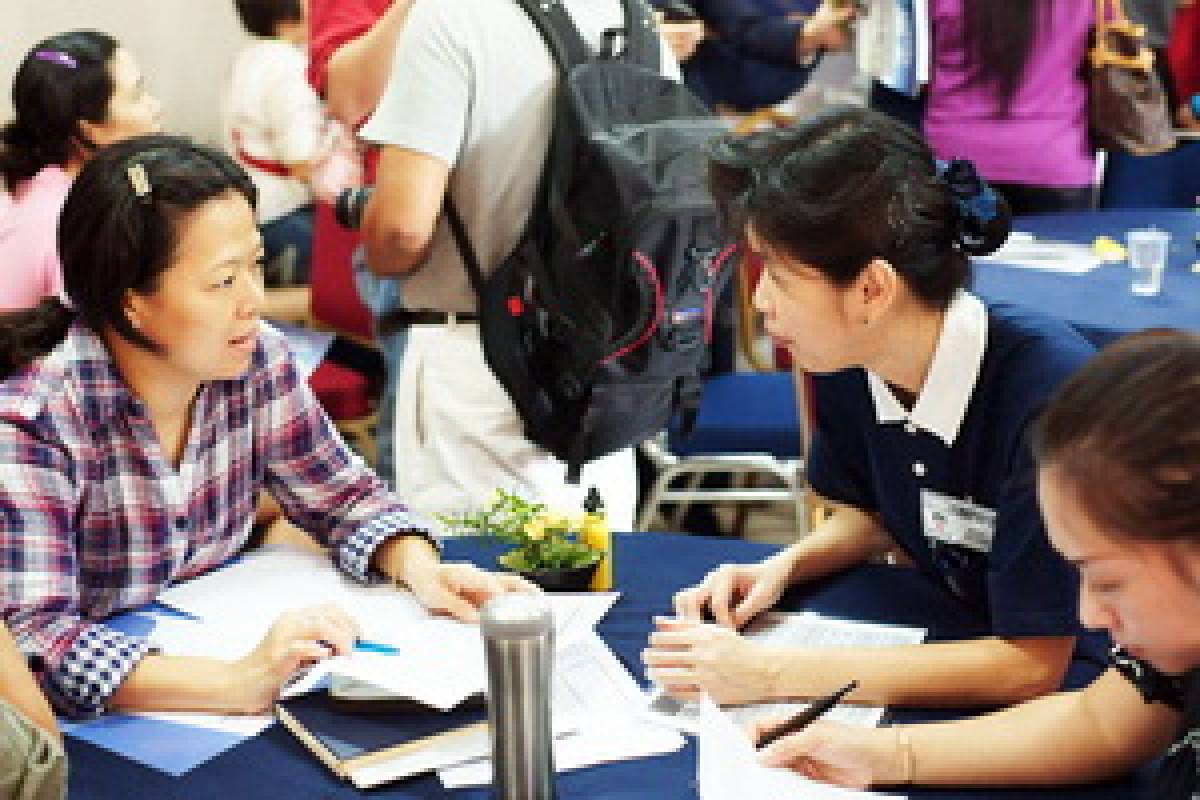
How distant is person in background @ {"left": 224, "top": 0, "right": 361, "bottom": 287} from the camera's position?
4797 mm

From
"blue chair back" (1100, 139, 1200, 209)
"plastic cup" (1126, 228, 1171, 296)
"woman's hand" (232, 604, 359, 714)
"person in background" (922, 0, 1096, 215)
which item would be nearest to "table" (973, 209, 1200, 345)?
"plastic cup" (1126, 228, 1171, 296)

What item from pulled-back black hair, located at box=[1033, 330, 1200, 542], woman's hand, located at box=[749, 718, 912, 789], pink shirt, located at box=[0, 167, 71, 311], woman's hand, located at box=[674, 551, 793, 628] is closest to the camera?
pulled-back black hair, located at box=[1033, 330, 1200, 542]

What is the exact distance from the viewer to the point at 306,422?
7.37 ft

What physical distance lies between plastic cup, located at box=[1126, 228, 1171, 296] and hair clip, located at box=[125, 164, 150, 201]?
7.42ft

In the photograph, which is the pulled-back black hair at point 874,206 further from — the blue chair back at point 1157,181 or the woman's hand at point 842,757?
A: the blue chair back at point 1157,181

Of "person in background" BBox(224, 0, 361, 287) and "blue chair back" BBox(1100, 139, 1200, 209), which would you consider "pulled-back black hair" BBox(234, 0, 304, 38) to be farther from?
"blue chair back" BBox(1100, 139, 1200, 209)

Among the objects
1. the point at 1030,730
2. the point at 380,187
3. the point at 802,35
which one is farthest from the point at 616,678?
the point at 802,35

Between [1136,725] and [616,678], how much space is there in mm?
571

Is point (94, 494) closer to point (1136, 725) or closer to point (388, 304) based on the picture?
point (388, 304)

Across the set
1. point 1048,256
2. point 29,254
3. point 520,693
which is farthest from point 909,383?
point 29,254

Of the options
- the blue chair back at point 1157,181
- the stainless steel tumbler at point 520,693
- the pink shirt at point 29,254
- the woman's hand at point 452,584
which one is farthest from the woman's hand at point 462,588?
the blue chair back at point 1157,181

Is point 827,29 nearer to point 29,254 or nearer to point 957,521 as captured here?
point 29,254

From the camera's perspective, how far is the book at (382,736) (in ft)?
5.32

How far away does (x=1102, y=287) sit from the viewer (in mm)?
3508
